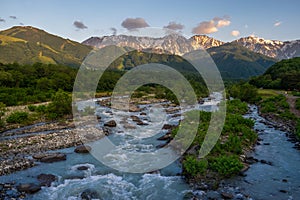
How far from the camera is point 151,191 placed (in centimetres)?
1543

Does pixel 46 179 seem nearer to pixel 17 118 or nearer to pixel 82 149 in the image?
pixel 82 149

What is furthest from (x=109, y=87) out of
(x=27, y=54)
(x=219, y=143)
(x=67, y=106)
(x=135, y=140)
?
(x=27, y=54)

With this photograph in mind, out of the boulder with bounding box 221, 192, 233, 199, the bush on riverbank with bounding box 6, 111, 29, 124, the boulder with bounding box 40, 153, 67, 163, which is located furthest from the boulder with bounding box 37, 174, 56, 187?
the bush on riverbank with bounding box 6, 111, 29, 124

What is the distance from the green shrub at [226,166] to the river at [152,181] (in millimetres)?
558

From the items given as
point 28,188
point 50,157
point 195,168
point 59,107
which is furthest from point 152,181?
point 59,107

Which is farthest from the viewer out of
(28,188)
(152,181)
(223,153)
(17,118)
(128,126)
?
(128,126)

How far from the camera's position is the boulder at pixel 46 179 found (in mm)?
15922

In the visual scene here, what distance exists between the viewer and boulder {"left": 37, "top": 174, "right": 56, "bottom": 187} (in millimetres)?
15922

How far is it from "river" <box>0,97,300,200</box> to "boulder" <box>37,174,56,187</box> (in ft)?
1.16

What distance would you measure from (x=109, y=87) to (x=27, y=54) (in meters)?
141

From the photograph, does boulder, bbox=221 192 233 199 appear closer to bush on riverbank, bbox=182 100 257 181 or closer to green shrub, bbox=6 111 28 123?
bush on riverbank, bbox=182 100 257 181

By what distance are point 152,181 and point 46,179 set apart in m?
7.22

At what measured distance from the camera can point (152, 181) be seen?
661 inches

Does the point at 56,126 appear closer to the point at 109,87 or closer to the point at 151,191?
the point at 151,191
